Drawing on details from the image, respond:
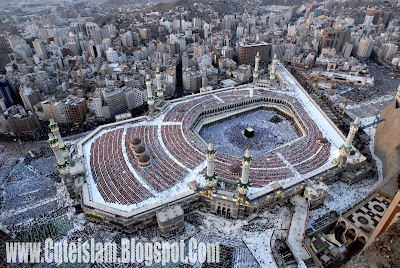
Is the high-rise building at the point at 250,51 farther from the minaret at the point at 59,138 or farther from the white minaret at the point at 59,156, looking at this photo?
the white minaret at the point at 59,156

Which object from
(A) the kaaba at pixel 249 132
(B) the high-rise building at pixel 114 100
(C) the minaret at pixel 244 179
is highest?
(C) the minaret at pixel 244 179

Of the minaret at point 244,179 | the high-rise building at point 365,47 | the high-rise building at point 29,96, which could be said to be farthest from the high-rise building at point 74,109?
the high-rise building at point 365,47

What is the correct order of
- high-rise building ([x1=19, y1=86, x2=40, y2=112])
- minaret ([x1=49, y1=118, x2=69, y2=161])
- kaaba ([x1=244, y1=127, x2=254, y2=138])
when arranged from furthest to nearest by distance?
high-rise building ([x1=19, y1=86, x2=40, y2=112]) < kaaba ([x1=244, y1=127, x2=254, y2=138]) < minaret ([x1=49, y1=118, x2=69, y2=161])

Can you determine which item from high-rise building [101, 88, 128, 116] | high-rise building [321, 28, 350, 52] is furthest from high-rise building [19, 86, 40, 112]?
high-rise building [321, 28, 350, 52]

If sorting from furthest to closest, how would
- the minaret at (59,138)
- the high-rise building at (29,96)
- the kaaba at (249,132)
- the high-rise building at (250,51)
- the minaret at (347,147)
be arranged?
the high-rise building at (250,51)
the high-rise building at (29,96)
the kaaba at (249,132)
the minaret at (347,147)
the minaret at (59,138)

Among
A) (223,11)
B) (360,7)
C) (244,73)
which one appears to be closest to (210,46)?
(244,73)

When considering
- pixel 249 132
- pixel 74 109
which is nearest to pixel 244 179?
pixel 249 132

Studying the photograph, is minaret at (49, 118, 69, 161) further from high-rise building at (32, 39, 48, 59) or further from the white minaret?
high-rise building at (32, 39, 48, 59)

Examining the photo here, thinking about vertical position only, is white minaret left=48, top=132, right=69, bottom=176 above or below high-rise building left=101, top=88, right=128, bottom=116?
above

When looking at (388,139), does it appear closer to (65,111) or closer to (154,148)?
(154,148)
